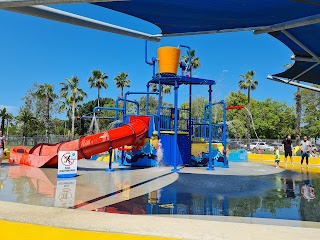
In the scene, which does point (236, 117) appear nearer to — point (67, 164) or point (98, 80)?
point (98, 80)

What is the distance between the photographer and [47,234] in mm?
4277

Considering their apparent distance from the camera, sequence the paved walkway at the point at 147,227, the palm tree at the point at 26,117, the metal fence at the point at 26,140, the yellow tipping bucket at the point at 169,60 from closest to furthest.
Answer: the paved walkway at the point at 147,227 → the yellow tipping bucket at the point at 169,60 → the metal fence at the point at 26,140 → the palm tree at the point at 26,117

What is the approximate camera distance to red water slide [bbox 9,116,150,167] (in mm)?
13836

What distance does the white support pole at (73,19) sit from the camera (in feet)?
19.0

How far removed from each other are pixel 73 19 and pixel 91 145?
25.7 ft

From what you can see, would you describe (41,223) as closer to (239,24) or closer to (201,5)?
(201,5)

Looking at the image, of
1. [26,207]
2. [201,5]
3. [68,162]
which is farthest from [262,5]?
[68,162]

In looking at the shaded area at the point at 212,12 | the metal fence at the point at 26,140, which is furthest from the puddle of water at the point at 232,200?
the metal fence at the point at 26,140

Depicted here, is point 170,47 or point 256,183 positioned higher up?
point 170,47

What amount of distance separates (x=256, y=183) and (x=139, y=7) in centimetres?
749

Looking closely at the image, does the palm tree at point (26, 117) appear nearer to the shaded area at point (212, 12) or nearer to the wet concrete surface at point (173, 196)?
the wet concrete surface at point (173, 196)

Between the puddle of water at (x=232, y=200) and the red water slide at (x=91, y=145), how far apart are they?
3.91 metres

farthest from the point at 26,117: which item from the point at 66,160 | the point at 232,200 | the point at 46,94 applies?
the point at 232,200

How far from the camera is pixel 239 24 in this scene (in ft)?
27.0
